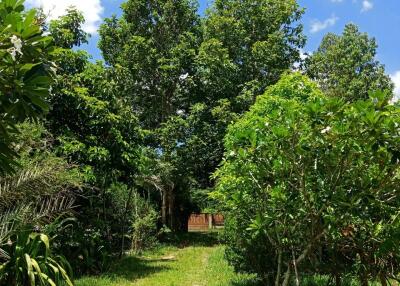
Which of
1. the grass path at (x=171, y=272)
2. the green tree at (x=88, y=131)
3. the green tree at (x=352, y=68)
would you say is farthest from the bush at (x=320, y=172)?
the green tree at (x=352, y=68)

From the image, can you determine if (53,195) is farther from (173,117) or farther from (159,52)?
(159,52)

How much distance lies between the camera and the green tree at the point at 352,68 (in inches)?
1037

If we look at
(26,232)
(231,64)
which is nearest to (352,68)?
(231,64)

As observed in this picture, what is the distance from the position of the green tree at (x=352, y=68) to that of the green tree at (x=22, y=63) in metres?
24.3

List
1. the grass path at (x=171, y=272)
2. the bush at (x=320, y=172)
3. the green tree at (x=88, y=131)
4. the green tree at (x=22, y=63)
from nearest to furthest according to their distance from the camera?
1. the green tree at (x=22, y=63)
2. the bush at (x=320, y=172)
3. the grass path at (x=171, y=272)
4. the green tree at (x=88, y=131)

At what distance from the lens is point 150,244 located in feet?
55.6

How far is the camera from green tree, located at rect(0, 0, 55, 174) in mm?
2668

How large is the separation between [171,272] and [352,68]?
2020 cm

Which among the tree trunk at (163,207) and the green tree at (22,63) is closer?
the green tree at (22,63)

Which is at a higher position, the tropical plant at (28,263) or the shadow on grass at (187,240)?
the shadow on grass at (187,240)

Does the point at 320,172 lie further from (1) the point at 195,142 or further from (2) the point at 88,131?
(1) the point at 195,142

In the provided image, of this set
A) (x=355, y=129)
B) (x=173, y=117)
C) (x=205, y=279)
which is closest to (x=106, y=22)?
(x=173, y=117)

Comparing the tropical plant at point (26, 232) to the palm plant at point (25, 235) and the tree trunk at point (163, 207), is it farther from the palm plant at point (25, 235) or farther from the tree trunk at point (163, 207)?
the tree trunk at point (163, 207)

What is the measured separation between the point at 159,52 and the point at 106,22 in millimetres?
3013
